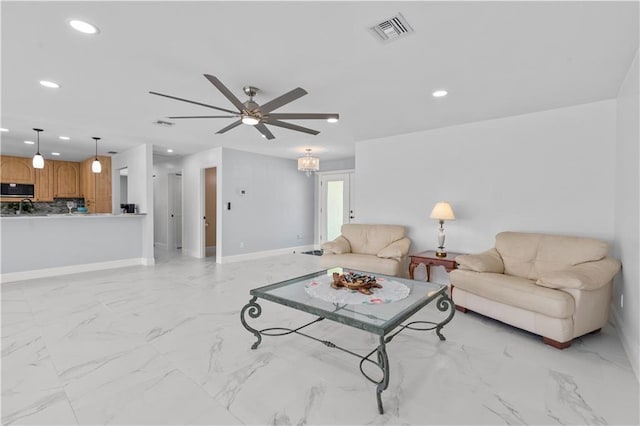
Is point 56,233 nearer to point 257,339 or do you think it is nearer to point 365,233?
point 257,339

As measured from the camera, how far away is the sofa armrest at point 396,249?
171 inches

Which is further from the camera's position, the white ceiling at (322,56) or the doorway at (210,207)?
the doorway at (210,207)

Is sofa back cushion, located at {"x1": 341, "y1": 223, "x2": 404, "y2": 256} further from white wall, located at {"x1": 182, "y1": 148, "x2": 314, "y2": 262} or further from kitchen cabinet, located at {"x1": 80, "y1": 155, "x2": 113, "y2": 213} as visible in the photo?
kitchen cabinet, located at {"x1": 80, "y1": 155, "x2": 113, "y2": 213}

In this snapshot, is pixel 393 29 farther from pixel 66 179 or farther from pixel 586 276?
pixel 66 179

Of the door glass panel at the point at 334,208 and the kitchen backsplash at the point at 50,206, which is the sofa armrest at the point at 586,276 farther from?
the kitchen backsplash at the point at 50,206

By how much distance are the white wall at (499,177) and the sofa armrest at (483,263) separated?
2.13 feet

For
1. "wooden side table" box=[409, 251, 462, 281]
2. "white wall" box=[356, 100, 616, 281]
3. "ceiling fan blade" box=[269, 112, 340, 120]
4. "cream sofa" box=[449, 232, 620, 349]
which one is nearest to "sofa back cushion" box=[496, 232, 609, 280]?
"cream sofa" box=[449, 232, 620, 349]

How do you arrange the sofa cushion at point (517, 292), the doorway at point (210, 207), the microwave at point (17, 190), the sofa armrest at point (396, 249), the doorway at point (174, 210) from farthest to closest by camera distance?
the doorway at point (174, 210) < the doorway at point (210, 207) < the microwave at point (17, 190) < the sofa armrest at point (396, 249) < the sofa cushion at point (517, 292)

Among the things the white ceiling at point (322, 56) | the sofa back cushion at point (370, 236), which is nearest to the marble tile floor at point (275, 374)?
the sofa back cushion at point (370, 236)

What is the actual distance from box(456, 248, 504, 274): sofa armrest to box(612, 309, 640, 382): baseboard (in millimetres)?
1027

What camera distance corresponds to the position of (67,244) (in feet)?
17.0

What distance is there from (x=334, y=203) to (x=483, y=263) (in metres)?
4.73

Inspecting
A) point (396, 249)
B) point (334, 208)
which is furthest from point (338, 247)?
point (334, 208)

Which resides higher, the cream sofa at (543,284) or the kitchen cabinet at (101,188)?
the kitchen cabinet at (101,188)
